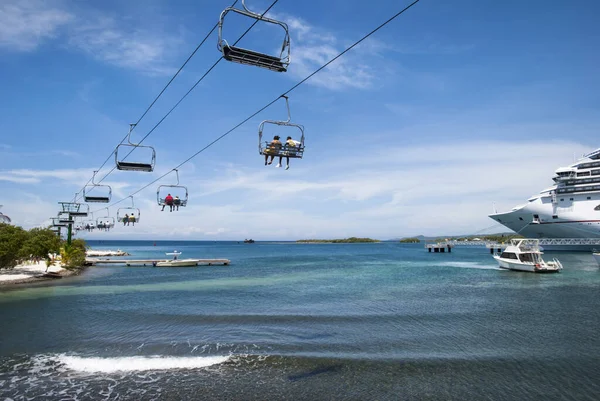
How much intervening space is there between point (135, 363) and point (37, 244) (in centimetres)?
3570

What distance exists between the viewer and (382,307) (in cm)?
2589

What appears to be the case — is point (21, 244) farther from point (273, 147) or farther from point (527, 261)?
point (527, 261)

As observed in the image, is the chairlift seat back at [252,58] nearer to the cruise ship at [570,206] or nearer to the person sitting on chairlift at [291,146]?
the person sitting on chairlift at [291,146]

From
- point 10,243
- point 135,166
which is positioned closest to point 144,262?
point 10,243

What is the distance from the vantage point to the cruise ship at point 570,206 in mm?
86312

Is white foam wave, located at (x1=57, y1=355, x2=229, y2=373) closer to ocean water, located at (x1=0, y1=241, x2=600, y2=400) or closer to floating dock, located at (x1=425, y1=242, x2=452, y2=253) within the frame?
ocean water, located at (x1=0, y1=241, x2=600, y2=400)

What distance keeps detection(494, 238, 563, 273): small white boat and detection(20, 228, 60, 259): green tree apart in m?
58.2

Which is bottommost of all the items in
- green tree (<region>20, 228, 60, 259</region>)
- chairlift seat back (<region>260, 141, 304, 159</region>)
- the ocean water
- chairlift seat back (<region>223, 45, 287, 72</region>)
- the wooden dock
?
the ocean water

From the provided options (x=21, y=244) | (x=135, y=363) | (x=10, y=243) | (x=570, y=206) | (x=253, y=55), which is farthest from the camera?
(x=570, y=206)

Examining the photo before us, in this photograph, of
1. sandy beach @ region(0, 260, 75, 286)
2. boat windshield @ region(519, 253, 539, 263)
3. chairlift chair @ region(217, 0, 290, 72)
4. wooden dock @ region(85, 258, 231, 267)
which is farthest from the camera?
wooden dock @ region(85, 258, 231, 267)

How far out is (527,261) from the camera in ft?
160

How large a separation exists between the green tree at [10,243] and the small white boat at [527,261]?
58619 millimetres

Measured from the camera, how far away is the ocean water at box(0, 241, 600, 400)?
12195mm

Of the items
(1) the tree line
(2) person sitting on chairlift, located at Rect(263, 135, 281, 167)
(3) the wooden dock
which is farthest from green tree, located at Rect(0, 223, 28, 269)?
(2) person sitting on chairlift, located at Rect(263, 135, 281, 167)
